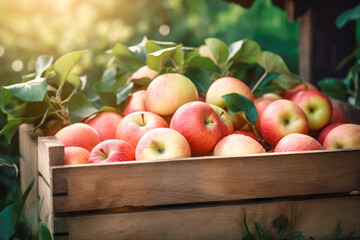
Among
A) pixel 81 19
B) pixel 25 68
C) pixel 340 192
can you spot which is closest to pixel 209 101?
pixel 340 192

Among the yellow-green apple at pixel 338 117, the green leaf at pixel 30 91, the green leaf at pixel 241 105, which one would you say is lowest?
the yellow-green apple at pixel 338 117

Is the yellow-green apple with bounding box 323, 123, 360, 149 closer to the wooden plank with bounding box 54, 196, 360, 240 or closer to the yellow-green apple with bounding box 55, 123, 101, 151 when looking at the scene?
the wooden plank with bounding box 54, 196, 360, 240

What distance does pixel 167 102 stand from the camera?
1393 millimetres

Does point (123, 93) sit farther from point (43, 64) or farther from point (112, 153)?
point (112, 153)

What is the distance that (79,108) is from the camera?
4.86 feet

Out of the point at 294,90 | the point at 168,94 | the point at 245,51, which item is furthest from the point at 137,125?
the point at 294,90

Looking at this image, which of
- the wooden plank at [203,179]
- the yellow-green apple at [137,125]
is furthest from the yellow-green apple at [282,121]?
the yellow-green apple at [137,125]

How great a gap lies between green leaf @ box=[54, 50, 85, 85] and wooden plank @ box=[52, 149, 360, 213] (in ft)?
1.75

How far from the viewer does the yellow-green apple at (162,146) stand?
117 centimetres

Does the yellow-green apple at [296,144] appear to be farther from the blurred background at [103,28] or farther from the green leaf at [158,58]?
the blurred background at [103,28]

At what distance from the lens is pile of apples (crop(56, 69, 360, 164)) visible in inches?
46.9

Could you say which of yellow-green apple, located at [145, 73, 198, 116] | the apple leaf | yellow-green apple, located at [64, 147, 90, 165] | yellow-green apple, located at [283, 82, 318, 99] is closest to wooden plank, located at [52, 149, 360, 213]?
yellow-green apple, located at [64, 147, 90, 165]

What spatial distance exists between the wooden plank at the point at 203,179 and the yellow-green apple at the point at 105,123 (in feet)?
1.18

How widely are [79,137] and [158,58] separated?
1.24 ft
